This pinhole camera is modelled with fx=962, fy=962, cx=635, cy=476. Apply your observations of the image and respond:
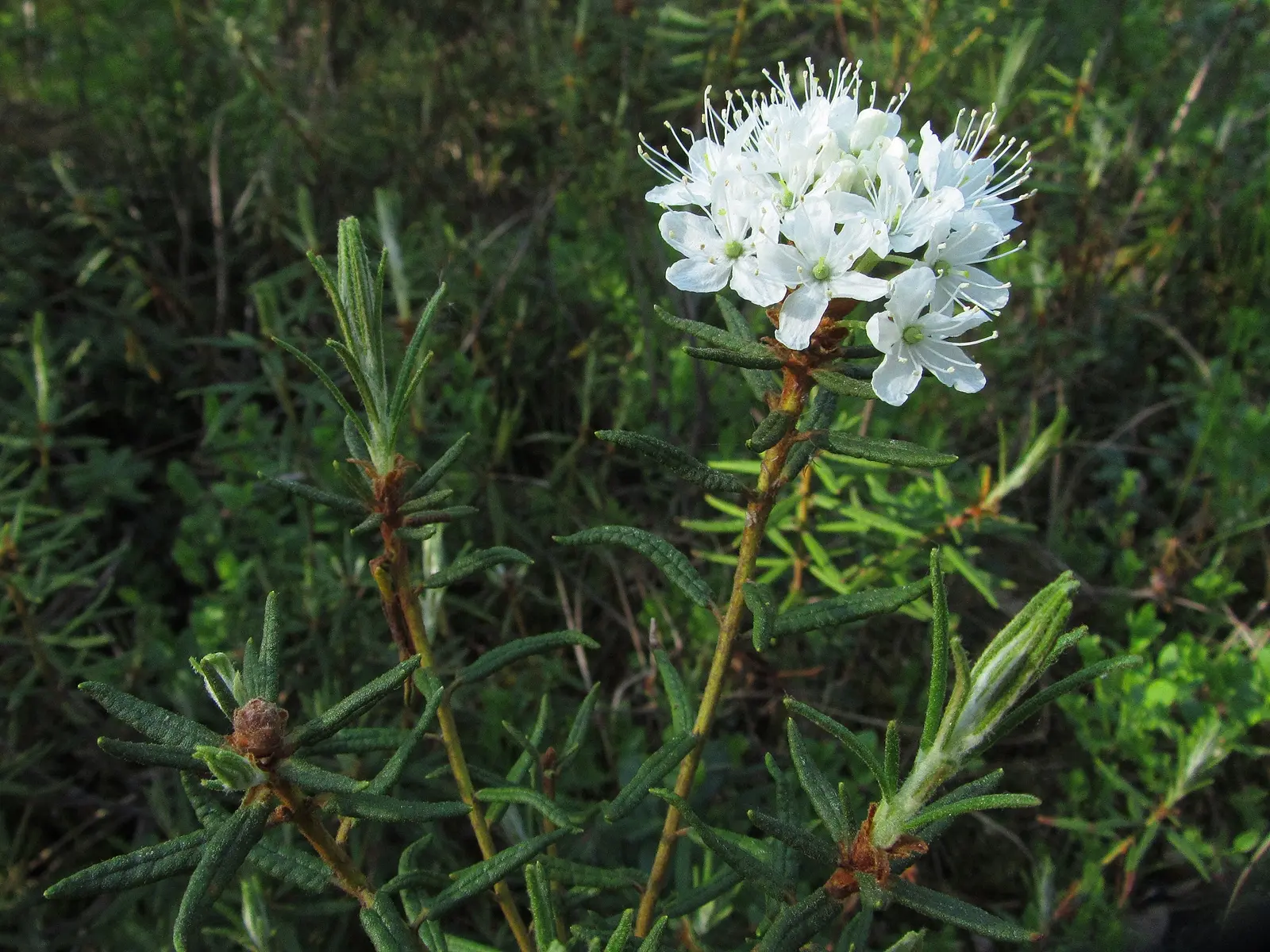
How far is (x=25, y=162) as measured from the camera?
3744mm

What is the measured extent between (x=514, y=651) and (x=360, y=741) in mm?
314

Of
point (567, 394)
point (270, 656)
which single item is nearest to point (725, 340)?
point (270, 656)

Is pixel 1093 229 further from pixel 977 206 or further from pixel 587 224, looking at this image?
pixel 977 206

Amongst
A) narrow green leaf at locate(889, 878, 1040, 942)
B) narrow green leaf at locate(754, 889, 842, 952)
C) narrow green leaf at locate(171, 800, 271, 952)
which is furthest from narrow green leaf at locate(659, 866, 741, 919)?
narrow green leaf at locate(171, 800, 271, 952)

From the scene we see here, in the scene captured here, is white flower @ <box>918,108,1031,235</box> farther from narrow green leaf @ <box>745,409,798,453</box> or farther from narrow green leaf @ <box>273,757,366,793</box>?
narrow green leaf @ <box>273,757,366,793</box>

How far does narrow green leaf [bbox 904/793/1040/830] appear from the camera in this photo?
1.21 meters

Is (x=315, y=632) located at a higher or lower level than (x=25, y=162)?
lower

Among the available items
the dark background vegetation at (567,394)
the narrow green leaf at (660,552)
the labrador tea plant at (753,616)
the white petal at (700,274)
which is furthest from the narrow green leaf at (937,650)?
the dark background vegetation at (567,394)

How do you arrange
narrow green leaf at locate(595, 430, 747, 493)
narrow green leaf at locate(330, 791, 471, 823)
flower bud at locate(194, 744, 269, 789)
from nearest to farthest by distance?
flower bud at locate(194, 744, 269, 789), narrow green leaf at locate(330, 791, 471, 823), narrow green leaf at locate(595, 430, 747, 493)

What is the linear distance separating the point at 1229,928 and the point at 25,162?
446 centimetres

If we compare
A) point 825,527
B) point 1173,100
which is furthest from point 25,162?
point 1173,100

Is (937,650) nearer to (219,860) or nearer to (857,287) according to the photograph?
(857,287)

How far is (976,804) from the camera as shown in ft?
4.04

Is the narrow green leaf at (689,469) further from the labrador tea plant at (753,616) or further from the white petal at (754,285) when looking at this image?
the white petal at (754,285)
